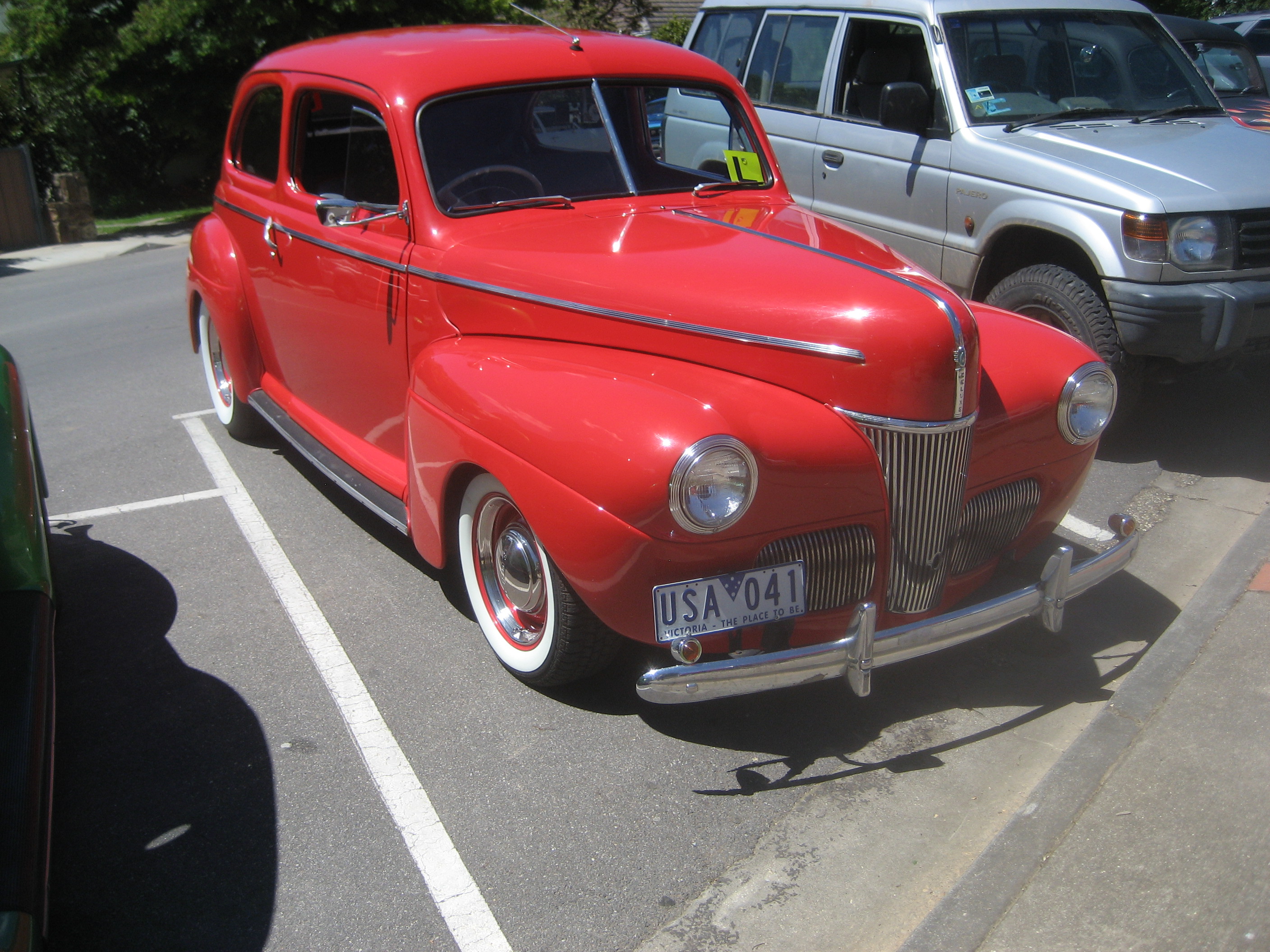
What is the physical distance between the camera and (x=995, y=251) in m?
5.49

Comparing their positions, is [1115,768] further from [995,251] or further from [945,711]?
[995,251]

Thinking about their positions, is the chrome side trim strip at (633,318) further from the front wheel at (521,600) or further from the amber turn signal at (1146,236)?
the amber turn signal at (1146,236)

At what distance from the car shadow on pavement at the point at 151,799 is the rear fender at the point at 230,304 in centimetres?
149

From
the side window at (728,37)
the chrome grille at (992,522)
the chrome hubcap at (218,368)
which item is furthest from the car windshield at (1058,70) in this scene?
the chrome hubcap at (218,368)

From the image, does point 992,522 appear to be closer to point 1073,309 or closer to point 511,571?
point 511,571

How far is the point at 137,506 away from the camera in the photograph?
194 inches

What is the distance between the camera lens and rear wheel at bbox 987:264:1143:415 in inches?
193

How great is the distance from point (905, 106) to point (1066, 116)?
33.5 inches

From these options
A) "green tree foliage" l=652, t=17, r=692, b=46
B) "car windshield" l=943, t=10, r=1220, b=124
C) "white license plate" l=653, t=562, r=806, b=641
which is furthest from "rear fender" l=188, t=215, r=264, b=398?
"green tree foliage" l=652, t=17, r=692, b=46

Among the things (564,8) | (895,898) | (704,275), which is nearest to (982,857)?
(895,898)

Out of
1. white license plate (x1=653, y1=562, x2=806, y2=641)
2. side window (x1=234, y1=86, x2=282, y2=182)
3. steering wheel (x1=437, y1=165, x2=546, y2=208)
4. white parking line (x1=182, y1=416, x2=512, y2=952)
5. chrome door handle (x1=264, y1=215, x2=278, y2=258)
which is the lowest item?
white parking line (x1=182, y1=416, x2=512, y2=952)

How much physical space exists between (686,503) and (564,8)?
19238 mm

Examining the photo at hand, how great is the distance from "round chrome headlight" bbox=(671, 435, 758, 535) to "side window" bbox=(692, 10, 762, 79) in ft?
16.4

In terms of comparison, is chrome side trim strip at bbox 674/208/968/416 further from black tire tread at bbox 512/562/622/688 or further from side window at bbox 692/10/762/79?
side window at bbox 692/10/762/79
